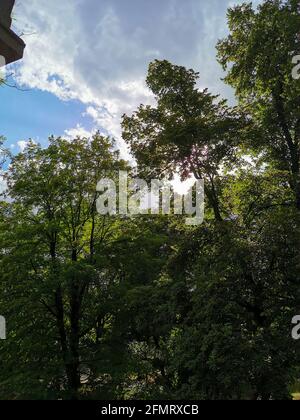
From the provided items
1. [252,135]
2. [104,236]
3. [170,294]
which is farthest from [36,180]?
[252,135]

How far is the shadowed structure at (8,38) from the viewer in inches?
A: 71.8

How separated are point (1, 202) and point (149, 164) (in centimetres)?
722

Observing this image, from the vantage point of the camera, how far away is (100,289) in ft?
55.7

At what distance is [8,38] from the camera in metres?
1.86

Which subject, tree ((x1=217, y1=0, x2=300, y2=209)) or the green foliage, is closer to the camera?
the green foliage

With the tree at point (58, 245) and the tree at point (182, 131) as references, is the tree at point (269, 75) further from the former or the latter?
the tree at point (58, 245)

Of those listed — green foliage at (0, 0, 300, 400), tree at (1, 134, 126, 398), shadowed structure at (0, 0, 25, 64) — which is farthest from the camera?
tree at (1, 134, 126, 398)

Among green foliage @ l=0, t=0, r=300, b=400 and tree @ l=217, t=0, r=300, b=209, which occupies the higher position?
tree @ l=217, t=0, r=300, b=209

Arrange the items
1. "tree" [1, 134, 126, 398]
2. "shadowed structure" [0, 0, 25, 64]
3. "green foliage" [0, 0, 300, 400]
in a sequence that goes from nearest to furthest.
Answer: "shadowed structure" [0, 0, 25, 64], "green foliage" [0, 0, 300, 400], "tree" [1, 134, 126, 398]

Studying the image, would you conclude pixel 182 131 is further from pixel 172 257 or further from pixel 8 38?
pixel 8 38

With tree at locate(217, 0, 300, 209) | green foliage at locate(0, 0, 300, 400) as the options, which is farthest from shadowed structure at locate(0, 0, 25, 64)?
tree at locate(217, 0, 300, 209)

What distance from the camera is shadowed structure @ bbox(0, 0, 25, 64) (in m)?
1.82

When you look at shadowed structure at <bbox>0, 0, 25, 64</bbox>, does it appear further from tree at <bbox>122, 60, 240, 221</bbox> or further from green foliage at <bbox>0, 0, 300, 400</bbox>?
tree at <bbox>122, 60, 240, 221</bbox>

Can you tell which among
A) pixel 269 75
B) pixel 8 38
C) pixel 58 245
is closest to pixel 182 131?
pixel 269 75
